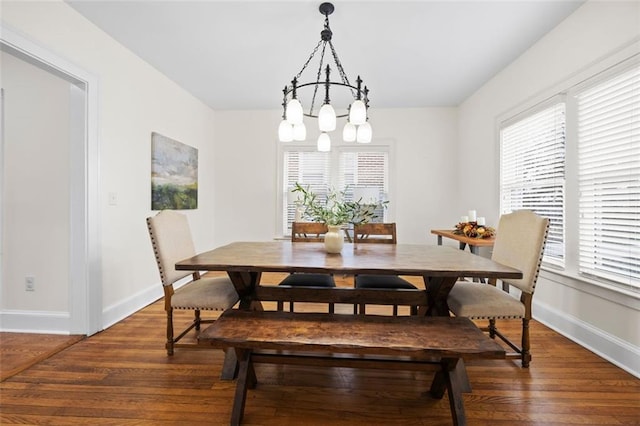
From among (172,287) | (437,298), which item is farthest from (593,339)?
(172,287)

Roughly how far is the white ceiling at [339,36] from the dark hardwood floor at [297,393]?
256 centimetres

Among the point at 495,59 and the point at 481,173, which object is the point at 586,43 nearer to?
the point at 495,59

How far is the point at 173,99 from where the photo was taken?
373 centimetres

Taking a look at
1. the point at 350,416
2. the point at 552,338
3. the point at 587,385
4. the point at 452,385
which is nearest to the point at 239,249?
the point at 350,416

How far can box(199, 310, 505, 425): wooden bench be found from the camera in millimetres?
1363

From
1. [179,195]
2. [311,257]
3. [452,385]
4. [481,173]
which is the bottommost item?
[452,385]

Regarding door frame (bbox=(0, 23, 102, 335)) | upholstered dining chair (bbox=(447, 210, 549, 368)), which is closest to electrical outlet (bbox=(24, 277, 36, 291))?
door frame (bbox=(0, 23, 102, 335))

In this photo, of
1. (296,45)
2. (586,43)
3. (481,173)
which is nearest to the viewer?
(586,43)

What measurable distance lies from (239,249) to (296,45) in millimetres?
1951

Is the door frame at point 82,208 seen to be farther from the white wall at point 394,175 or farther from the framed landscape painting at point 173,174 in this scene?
the white wall at point 394,175

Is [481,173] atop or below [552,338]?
atop

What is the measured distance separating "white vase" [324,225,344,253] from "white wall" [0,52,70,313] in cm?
218

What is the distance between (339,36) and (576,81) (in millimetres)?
1922

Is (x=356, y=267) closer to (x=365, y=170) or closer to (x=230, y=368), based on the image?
(x=230, y=368)
